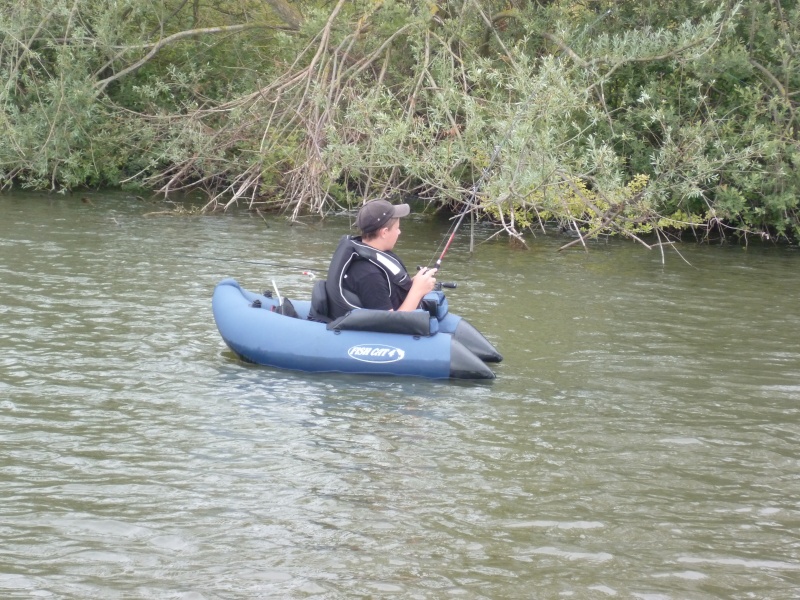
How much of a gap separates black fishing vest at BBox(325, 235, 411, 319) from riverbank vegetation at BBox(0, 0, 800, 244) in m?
3.77

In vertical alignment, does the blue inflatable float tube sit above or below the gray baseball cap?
below

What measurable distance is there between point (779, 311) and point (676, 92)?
4563mm

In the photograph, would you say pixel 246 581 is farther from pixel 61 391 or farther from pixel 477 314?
pixel 477 314

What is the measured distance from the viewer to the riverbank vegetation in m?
12.4

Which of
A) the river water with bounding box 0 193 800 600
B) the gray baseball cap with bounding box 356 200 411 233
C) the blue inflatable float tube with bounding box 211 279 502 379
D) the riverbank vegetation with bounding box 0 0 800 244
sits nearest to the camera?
the river water with bounding box 0 193 800 600

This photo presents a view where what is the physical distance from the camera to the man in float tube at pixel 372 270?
7426 mm

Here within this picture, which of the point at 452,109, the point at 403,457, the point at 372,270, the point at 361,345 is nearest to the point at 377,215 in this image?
the point at 372,270

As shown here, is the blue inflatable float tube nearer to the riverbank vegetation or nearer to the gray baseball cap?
the gray baseball cap

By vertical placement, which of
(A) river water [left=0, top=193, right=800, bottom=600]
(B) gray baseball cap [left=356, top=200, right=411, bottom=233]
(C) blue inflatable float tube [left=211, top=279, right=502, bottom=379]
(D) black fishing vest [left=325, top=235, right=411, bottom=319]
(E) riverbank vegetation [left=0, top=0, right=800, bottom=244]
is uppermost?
(E) riverbank vegetation [left=0, top=0, right=800, bottom=244]

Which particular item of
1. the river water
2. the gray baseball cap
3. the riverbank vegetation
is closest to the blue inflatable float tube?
the river water

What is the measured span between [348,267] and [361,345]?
0.54 meters

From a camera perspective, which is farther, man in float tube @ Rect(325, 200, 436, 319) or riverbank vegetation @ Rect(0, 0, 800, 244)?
riverbank vegetation @ Rect(0, 0, 800, 244)

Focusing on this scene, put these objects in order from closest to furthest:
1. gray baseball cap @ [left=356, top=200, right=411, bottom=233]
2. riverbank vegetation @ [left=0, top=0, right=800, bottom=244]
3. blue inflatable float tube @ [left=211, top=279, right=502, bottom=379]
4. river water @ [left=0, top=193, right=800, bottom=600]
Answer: river water @ [left=0, top=193, right=800, bottom=600], blue inflatable float tube @ [left=211, top=279, right=502, bottom=379], gray baseball cap @ [left=356, top=200, right=411, bottom=233], riverbank vegetation @ [left=0, top=0, right=800, bottom=244]

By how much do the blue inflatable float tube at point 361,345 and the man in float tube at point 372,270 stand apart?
16cm
